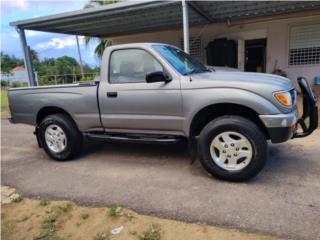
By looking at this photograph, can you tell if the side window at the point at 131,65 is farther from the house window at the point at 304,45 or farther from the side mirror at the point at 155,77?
the house window at the point at 304,45

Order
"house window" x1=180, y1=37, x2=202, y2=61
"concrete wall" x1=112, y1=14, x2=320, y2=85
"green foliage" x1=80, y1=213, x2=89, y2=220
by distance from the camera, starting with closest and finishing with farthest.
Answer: "green foliage" x1=80, y1=213, x2=89, y2=220
"concrete wall" x1=112, y1=14, x2=320, y2=85
"house window" x1=180, y1=37, x2=202, y2=61

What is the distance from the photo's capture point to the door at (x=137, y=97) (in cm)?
378

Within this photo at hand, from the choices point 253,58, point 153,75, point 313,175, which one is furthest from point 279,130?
point 253,58

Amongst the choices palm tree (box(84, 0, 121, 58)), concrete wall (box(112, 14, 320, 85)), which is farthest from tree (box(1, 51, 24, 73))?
concrete wall (box(112, 14, 320, 85))

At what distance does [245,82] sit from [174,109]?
1.01 metres

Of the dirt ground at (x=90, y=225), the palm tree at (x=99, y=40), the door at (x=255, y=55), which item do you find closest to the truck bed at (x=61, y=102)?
the dirt ground at (x=90, y=225)

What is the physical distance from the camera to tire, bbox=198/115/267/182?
3.33m

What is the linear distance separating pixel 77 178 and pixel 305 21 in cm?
1003

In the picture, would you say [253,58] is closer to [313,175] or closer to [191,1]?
[191,1]

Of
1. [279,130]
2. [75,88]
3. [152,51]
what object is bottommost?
[279,130]

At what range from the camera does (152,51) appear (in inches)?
155

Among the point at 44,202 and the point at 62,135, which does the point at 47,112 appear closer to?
the point at 62,135

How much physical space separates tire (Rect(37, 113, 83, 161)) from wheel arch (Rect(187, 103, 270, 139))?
6.88 feet

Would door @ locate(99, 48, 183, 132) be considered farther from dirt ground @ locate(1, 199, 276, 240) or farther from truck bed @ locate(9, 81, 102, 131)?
dirt ground @ locate(1, 199, 276, 240)
